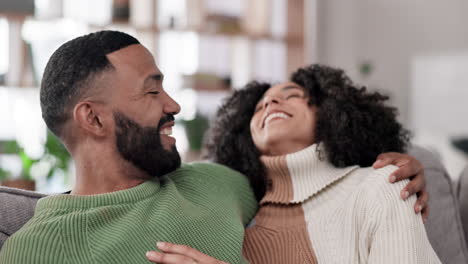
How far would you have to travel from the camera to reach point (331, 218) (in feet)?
4.77

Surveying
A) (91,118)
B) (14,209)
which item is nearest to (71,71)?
(91,118)

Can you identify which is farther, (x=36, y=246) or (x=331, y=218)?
(x=331, y=218)

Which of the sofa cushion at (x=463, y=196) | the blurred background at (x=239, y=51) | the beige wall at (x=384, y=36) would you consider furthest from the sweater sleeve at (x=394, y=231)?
the beige wall at (x=384, y=36)

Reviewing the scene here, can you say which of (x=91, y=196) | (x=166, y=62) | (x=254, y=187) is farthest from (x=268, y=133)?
(x=166, y=62)

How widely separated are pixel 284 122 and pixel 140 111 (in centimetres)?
48

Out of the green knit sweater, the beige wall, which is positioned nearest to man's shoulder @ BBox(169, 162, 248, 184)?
the green knit sweater

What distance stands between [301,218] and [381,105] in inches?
18.6

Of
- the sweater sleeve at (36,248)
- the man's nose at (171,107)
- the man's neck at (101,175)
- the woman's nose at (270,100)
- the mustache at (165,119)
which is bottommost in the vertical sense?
the sweater sleeve at (36,248)

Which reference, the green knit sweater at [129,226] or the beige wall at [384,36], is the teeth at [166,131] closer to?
the green knit sweater at [129,226]

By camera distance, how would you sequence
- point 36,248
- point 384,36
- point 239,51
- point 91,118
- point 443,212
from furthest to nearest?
point 384,36 → point 239,51 → point 443,212 → point 91,118 → point 36,248

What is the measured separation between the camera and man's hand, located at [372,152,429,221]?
4.47 feet

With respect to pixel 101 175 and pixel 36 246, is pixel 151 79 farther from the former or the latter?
pixel 36 246

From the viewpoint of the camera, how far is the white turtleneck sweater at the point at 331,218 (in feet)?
4.24

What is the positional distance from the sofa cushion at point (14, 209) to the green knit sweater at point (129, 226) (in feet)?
0.30
